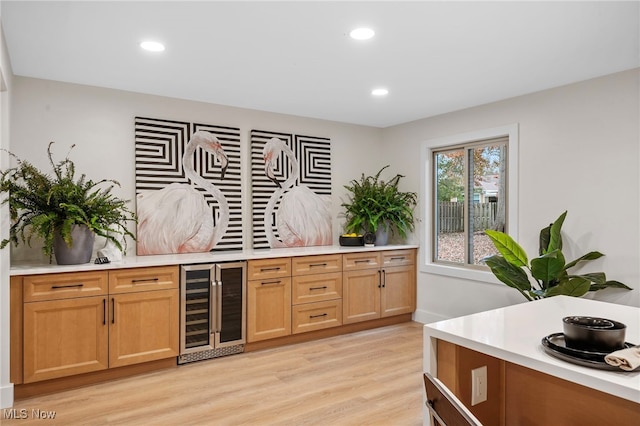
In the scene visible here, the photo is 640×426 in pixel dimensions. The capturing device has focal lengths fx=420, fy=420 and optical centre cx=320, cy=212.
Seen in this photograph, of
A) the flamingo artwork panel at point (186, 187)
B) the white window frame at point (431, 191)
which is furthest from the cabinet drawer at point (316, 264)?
the white window frame at point (431, 191)

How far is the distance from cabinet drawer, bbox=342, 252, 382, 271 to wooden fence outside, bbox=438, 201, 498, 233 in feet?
2.85

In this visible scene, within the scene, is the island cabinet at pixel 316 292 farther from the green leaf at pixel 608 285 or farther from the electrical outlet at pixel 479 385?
the electrical outlet at pixel 479 385

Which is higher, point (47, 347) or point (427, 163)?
point (427, 163)

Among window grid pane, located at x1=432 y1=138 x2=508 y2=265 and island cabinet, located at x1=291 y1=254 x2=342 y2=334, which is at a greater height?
window grid pane, located at x1=432 y1=138 x2=508 y2=265

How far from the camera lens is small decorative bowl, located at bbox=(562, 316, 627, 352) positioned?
116cm

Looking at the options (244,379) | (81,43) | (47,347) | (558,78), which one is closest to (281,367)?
(244,379)

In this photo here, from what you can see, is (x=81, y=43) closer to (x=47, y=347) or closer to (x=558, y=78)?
(x=47, y=347)

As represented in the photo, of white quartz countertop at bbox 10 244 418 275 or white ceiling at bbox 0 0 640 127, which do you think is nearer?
white ceiling at bbox 0 0 640 127

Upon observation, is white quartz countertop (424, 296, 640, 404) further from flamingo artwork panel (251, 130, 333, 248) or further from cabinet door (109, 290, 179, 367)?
flamingo artwork panel (251, 130, 333, 248)

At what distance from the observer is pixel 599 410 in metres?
1.35

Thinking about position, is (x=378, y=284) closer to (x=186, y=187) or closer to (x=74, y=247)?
(x=186, y=187)

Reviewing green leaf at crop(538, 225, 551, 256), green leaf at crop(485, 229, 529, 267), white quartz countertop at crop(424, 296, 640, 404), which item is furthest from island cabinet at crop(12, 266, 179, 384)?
green leaf at crop(538, 225, 551, 256)

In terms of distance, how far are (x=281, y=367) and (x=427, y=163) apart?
2.82 meters

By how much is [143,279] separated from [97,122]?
1491 millimetres
